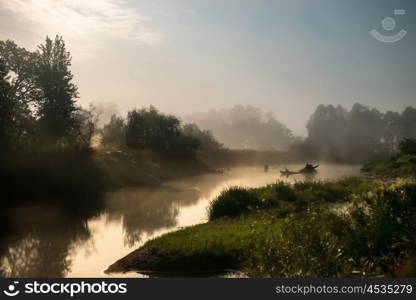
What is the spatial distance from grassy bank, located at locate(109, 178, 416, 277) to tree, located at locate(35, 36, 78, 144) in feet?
118

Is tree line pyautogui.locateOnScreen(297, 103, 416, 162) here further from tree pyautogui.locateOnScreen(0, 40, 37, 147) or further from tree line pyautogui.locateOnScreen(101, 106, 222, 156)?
tree pyautogui.locateOnScreen(0, 40, 37, 147)

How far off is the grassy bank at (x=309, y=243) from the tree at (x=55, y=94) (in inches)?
1419

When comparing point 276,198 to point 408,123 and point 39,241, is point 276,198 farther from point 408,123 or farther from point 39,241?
point 408,123

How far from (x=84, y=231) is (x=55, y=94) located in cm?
3432

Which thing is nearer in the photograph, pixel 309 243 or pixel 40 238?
pixel 309 243

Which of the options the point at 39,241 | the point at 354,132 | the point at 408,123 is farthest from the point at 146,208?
the point at 408,123

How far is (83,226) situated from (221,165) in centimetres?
7878

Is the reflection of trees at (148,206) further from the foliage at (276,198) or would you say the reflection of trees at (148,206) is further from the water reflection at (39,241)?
the foliage at (276,198)

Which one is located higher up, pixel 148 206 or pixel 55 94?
pixel 55 94

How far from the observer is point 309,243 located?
494 inches

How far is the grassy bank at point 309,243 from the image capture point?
38.8 ft

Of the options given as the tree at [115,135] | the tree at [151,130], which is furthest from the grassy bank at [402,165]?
the tree at [115,135]

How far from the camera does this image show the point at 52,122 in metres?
54.1

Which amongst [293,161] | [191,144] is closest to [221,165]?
[191,144]
